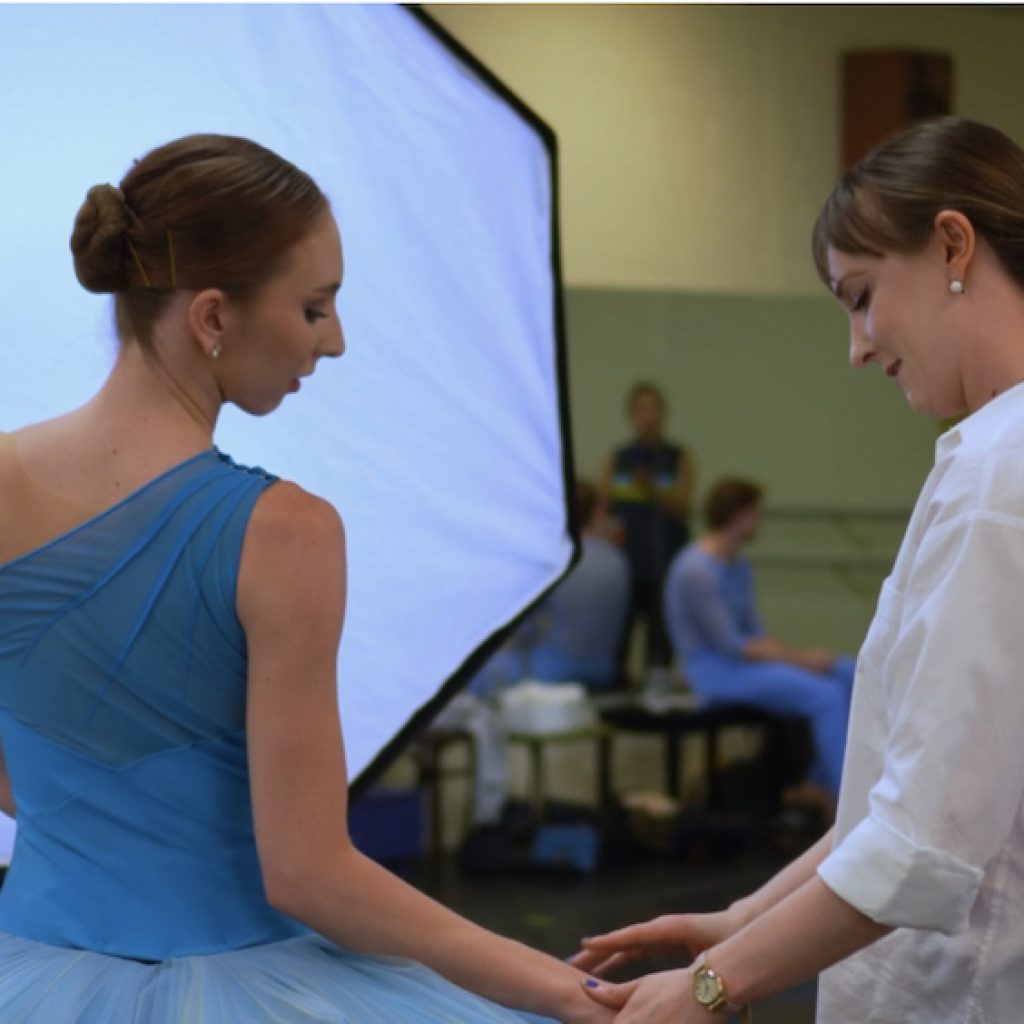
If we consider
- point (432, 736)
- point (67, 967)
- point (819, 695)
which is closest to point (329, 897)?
point (67, 967)

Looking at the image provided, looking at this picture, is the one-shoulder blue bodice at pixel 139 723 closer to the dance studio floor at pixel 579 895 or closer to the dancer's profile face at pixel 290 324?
the dancer's profile face at pixel 290 324

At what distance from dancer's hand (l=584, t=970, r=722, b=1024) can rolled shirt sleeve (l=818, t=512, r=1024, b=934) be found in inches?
7.8

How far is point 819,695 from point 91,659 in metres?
5.17

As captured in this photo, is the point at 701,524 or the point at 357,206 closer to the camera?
the point at 357,206

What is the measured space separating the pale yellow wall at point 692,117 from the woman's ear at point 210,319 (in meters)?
5.03

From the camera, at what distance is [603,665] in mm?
6160

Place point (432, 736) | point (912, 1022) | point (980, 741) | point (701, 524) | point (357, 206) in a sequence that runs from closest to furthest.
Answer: point (980, 741) < point (912, 1022) < point (357, 206) < point (432, 736) < point (701, 524)

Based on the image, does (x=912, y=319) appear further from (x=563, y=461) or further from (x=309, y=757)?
(x=309, y=757)

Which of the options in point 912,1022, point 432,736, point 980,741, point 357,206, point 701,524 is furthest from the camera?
point 701,524

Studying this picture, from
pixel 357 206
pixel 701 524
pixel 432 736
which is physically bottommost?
pixel 432 736

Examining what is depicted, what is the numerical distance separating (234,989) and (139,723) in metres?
0.21

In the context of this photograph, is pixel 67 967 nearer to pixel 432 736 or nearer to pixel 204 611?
pixel 204 611

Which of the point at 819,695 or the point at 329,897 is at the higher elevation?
the point at 329,897

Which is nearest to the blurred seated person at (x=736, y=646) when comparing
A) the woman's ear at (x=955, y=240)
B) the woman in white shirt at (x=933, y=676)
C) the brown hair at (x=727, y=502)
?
the brown hair at (x=727, y=502)
